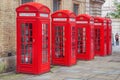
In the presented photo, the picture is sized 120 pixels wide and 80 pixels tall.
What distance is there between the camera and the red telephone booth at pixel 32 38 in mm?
12797

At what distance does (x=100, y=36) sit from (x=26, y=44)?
8.43 m

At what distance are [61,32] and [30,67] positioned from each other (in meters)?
3.07

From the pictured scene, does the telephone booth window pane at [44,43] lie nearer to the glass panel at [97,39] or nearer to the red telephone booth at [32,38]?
the red telephone booth at [32,38]

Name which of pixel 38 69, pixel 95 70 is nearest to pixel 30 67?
pixel 38 69

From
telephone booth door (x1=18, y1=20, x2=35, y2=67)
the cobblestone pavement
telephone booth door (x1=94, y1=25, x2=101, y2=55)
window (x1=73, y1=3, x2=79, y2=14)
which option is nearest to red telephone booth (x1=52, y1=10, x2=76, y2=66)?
the cobblestone pavement

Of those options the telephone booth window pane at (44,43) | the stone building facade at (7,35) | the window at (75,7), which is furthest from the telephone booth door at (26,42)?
the window at (75,7)

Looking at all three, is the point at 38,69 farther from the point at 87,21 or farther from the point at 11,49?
the point at 87,21

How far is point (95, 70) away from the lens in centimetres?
1447

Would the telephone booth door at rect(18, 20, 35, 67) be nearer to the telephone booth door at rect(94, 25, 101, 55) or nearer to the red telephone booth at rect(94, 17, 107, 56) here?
the red telephone booth at rect(94, 17, 107, 56)

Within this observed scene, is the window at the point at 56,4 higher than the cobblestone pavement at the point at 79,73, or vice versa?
the window at the point at 56,4

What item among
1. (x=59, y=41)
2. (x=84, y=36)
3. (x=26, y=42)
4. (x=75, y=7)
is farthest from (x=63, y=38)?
(x=75, y=7)

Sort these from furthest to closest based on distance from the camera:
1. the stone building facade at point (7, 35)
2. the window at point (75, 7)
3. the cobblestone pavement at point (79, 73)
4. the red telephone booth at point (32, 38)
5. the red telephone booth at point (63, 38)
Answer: the window at point (75, 7)
the red telephone booth at point (63, 38)
the stone building facade at point (7, 35)
the red telephone booth at point (32, 38)
the cobblestone pavement at point (79, 73)

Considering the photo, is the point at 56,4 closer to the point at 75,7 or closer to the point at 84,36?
the point at 84,36

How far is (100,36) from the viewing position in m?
20.8
